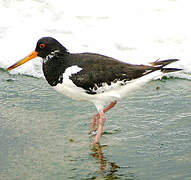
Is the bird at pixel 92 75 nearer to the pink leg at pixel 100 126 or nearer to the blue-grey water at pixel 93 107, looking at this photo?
the pink leg at pixel 100 126

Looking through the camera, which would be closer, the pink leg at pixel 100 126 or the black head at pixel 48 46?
the pink leg at pixel 100 126

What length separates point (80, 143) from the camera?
523 centimetres

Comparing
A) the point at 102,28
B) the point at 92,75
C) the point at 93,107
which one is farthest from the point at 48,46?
Answer: the point at 102,28

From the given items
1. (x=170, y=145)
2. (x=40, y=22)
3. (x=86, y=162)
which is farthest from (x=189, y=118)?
(x=40, y=22)

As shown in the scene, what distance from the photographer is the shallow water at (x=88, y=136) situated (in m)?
4.45

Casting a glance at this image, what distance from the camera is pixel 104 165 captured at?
182 inches

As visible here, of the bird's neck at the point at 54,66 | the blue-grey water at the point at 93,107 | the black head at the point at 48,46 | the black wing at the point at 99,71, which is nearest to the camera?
the blue-grey water at the point at 93,107

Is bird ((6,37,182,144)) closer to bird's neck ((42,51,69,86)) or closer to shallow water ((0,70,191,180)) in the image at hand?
bird's neck ((42,51,69,86))

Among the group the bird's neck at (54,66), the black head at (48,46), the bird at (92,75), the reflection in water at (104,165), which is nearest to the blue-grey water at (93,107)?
the reflection in water at (104,165)

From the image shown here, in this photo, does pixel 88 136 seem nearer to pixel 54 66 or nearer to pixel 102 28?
pixel 54 66

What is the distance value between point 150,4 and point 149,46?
222cm

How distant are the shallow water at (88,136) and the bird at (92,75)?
13.7 inches

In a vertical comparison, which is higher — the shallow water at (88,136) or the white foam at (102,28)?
the shallow water at (88,136)

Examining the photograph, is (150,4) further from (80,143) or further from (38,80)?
(80,143)
